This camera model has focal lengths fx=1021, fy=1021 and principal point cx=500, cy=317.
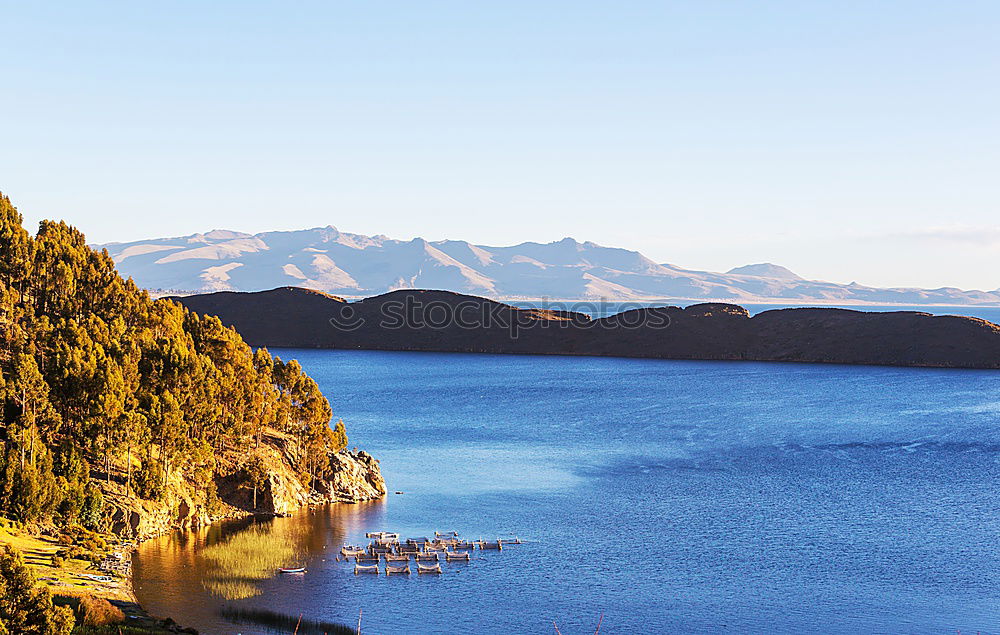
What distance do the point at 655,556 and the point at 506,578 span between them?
446 inches

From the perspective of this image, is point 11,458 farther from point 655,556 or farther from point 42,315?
point 655,556

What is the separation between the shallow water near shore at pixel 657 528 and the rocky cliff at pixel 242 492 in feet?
6.95

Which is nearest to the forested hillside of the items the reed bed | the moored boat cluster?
the reed bed

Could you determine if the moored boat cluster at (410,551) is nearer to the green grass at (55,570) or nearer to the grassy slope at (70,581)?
the grassy slope at (70,581)

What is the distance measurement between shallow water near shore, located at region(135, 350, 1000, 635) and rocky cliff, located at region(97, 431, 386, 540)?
212 centimetres

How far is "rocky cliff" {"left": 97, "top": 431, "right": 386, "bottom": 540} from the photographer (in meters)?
68.6

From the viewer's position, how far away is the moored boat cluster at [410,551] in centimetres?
6381

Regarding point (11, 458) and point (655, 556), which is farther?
point (655, 556)

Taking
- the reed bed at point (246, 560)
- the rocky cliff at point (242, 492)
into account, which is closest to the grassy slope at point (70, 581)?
the reed bed at point (246, 560)

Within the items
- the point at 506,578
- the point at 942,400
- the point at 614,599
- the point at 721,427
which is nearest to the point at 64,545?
the point at 506,578

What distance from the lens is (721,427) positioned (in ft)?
434

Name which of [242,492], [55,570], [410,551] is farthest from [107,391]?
[410,551]

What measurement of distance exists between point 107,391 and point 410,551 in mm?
22484

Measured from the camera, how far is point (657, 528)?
246ft
